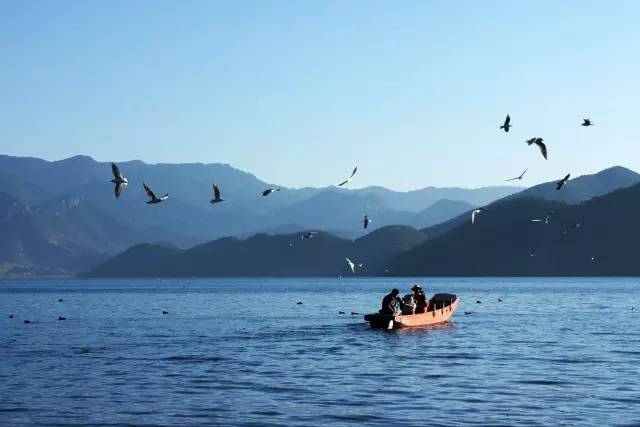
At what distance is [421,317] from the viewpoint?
76938 millimetres

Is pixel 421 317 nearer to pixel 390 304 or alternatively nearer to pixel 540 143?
pixel 390 304

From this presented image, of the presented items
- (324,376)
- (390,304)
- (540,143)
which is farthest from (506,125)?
(390,304)

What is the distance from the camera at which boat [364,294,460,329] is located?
72375 millimetres

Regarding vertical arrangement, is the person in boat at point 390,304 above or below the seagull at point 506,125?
below

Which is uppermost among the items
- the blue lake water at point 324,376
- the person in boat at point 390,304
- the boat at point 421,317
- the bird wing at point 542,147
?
the bird wing at point 542,147

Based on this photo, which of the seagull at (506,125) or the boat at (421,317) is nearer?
the seagull at (506,125)

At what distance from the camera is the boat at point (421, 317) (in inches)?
2849

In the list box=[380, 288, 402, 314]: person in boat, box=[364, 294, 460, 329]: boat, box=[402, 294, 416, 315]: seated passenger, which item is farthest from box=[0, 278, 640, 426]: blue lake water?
box=[380, 288, 402, 314]: person in boat

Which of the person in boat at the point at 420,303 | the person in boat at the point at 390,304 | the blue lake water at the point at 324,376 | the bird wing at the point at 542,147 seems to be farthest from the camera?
the person in boat at the point at 420,303

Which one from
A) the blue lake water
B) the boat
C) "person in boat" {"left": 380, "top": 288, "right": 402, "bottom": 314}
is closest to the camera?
the blue lake water

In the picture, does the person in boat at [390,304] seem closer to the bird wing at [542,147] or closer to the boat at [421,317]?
the boat at [421,317]

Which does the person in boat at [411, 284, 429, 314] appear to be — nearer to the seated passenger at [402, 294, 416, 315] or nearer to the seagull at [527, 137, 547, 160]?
the seated passenger at [402, 294, 416, 315]

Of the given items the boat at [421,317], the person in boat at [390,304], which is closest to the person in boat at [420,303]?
the boat at [421,317]

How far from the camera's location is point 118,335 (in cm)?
7844
